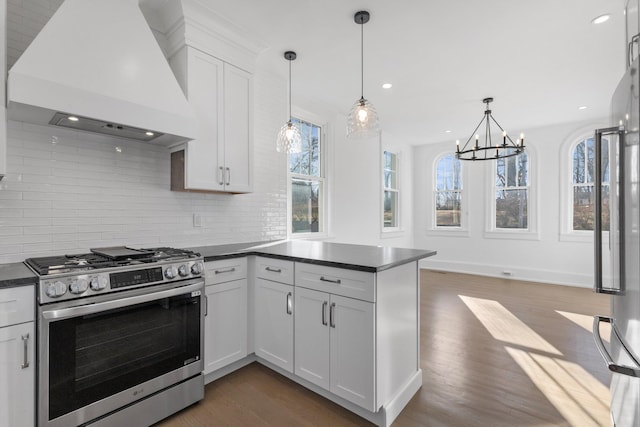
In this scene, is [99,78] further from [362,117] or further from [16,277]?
[362,117]

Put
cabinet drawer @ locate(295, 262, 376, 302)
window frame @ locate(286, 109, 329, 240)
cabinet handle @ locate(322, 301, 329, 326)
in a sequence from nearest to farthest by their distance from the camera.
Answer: cabinet drawer @ locate(295, 262, 376, 302), cabinet handle @ locate(322, 301, 329, 326), window frame @ locate(286, 109, 329, 240)

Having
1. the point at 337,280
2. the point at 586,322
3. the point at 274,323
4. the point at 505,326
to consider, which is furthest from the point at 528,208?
the point at 274,323

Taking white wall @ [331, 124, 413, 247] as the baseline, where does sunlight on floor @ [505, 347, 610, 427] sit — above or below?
below

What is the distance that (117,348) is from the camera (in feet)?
5.67

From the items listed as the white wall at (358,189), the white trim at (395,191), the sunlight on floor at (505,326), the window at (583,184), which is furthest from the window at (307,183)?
the window at (583,184)

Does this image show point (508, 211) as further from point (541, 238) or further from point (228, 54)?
point (228, 54)

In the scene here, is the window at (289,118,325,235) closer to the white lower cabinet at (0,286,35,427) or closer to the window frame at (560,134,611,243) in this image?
the white lower cabinet at (0,286,35,427)

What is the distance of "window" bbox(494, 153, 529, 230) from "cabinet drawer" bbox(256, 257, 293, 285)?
5.69 meters

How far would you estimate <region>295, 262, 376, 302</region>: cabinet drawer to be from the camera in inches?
70.8

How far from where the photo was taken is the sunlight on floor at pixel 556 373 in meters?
1.98

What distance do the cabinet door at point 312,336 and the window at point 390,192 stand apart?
4.09 m

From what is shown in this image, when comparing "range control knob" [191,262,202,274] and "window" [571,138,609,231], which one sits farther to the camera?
"window" [571,138,609,231]

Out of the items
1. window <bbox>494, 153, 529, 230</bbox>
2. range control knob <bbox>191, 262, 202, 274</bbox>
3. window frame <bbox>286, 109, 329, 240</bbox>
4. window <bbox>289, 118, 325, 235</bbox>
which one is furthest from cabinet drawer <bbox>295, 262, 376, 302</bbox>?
window <bbox>494, 153, 529, 230</bbox>

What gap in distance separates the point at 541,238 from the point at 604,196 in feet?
16.4
